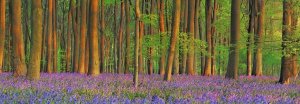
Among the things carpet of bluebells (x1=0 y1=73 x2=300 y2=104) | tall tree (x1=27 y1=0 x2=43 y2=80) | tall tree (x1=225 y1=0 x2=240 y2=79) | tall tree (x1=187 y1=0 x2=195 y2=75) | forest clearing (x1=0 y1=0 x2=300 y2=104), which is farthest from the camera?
tall tree (x1=187 y1=0 x2=195 y2=75)

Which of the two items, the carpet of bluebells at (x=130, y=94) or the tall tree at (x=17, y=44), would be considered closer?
the carpet of bluebells at (x=130, y=94)

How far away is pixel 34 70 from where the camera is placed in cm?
1428

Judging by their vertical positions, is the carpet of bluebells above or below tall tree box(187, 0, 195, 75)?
below

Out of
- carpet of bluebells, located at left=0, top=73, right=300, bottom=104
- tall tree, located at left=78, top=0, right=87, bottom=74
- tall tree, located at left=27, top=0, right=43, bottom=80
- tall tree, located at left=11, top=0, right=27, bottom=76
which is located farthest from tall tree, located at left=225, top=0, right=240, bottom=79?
tall tree, located at left=11, top=0, right=27, bottom=76

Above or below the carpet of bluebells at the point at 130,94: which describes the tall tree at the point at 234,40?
above

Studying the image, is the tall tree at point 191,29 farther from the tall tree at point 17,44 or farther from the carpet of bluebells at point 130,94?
the carpet of bluebells at point 130,94

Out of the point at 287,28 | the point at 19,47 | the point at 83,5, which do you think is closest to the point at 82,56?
the point at 83,5

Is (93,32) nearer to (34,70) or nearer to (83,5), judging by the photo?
(83,5)

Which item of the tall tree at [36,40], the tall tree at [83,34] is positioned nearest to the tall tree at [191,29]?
the tall tree at [83,34]

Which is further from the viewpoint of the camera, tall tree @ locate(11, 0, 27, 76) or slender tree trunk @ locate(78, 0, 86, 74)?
slender tree trunk @ locate(78, 0, 86, 74)

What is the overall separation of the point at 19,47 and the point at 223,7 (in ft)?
61.9

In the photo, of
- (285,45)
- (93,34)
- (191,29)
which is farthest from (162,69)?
(285,45)

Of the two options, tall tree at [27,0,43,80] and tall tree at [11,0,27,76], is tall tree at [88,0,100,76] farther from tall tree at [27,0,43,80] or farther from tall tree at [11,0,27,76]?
tall tree at [27,0,43,80]

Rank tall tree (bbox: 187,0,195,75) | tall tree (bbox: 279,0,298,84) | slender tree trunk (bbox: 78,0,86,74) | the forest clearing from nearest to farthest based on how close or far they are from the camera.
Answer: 1. the forest clearing
2. tall tree (bbox: 279,0,298,84)
3. tall tree (bbox: 187,0,195,75)
4. slender tree trunk (bbox: 78,0,86,74)
